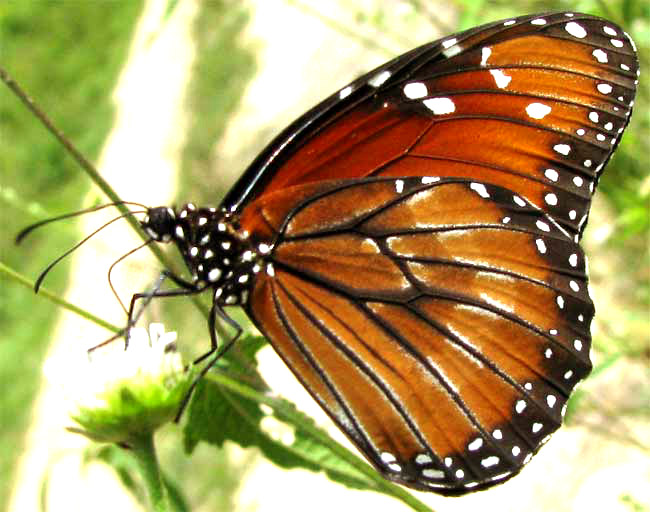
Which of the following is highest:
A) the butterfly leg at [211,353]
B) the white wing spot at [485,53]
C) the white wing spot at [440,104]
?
the white wing spot at [485,53]

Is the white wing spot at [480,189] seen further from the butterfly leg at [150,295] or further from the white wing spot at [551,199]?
the butterfly leg at [150,295]

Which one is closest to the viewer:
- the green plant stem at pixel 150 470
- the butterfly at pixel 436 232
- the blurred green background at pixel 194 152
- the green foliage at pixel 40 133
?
the green plant stem at pixel 150 470

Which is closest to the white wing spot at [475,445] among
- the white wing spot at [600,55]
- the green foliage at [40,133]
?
the white wing spot at [600,55]

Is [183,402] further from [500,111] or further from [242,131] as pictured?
[242,131]

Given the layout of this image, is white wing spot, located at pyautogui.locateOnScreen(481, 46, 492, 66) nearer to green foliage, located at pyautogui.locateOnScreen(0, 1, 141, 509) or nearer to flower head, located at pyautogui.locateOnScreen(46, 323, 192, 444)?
flower head, located at pyautogui.locateOnScreen(46, 323, 192, 444)

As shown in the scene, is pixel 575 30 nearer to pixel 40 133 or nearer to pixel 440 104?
pixel 440 104

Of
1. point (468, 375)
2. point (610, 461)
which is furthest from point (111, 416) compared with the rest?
point (610, 461)

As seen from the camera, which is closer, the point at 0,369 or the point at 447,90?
the point at 447,90

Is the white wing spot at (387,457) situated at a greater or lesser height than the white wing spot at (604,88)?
lesser
